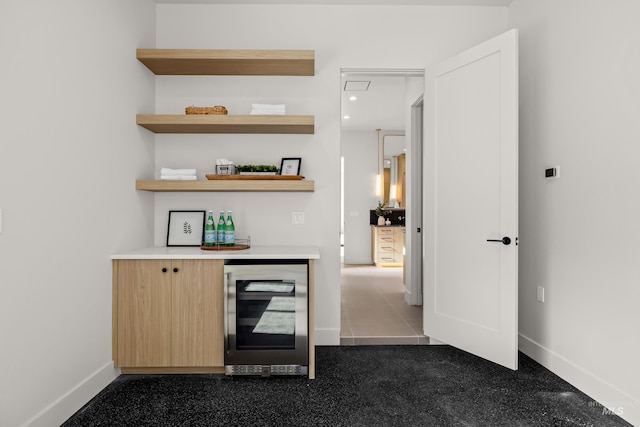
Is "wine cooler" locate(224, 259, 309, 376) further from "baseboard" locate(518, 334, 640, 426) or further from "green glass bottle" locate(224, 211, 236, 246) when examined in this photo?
"baseboard" locate(518, 334, 640, 426)

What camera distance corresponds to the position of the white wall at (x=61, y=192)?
67.1 inches

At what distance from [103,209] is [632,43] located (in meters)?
3.17

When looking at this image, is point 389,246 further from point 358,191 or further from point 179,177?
point 179,177

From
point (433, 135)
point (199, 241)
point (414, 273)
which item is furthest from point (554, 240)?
point (199, 241)

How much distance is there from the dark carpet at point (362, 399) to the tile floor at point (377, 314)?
371mm

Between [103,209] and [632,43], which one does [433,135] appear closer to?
[632,43]

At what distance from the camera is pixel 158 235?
3.13 m

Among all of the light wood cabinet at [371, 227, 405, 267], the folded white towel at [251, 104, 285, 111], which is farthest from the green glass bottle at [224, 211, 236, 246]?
the light wood cabinet at [371, 227, 405, 267]

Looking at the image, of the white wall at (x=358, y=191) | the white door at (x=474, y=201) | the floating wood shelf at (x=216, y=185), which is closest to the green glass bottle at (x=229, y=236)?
the floating wood shelf at (x=216, y=185)

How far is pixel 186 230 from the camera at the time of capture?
3.10 meters

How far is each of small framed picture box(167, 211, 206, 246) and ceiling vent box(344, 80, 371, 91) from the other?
9.57 feet

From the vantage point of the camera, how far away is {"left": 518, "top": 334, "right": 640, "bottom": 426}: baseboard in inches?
79.0

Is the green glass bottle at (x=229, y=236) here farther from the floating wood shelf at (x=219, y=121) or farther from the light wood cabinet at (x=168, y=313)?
the floating wood shelf at (x=219, y=121)

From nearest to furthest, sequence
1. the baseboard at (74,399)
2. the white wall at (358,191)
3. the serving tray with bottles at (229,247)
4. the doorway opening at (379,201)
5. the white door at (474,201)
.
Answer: the baseboard at (74,399)
the white door at (474,201)
the serving tray with bottles at (229,247)
the doorway opening at (379,201)
the white wall at (358,191)
